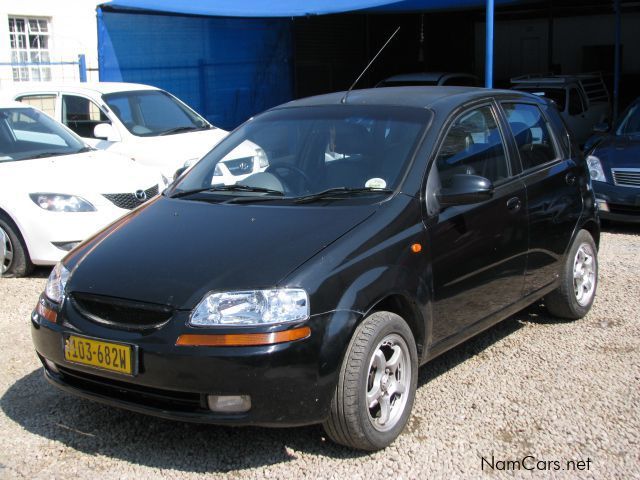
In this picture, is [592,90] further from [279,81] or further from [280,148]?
[280,148]

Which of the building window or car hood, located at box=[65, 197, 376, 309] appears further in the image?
the building window

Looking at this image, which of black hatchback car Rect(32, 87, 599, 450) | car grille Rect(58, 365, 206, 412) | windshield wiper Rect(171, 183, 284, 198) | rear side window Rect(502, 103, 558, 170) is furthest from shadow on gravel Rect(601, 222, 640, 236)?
car grille Rect(58, 365, 206, 412)

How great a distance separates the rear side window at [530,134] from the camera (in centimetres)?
494

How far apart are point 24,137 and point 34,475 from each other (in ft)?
15.9

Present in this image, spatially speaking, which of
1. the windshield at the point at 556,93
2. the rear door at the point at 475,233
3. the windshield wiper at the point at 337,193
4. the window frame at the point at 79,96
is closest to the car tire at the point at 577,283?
the rear door at the point at 475,233

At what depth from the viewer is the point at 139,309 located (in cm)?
340

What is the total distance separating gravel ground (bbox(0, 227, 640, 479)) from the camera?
3.52m

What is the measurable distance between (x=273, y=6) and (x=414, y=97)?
10112 mm

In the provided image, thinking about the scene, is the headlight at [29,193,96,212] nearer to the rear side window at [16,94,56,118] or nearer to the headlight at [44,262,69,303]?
the rear side window at [16,94,56,118]

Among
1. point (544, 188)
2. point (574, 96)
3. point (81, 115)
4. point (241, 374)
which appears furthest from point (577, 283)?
point (574, 96)

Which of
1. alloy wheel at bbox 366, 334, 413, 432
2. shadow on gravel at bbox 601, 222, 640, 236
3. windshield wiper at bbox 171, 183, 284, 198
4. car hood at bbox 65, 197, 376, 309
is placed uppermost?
windshield wiper at bbox 171, 183, 284, 198

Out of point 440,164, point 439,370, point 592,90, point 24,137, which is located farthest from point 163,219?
point 592,90

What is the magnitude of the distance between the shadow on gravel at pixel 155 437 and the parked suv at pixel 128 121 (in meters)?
4.77

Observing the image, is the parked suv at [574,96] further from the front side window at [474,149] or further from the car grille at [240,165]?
the car grille at [240,165]
